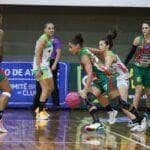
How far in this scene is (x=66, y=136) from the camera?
996 centimetres

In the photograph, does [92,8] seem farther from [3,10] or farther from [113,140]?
[113,140]

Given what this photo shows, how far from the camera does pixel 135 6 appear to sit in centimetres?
1848

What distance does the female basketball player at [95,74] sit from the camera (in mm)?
10297

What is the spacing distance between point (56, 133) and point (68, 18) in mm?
9324

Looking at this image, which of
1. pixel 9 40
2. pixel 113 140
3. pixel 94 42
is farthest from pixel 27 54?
pixel 113 140

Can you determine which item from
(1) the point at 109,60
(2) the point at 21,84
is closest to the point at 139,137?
(1) the point at 109,60

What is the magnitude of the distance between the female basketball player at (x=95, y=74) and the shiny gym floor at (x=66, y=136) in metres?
0.45

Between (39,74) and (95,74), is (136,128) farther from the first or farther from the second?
(39,74)

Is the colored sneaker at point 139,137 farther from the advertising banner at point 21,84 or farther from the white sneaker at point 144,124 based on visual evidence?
the advertising banner at point 21,84

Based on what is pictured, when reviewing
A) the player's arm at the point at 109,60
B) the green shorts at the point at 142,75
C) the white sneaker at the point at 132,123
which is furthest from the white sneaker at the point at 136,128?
the player's arm at the point at 109,60

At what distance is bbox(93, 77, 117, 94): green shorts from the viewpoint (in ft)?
36.3

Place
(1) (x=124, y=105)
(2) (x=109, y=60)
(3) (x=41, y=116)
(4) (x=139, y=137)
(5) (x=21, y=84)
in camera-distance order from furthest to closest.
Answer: (5) (x=21, y=84) < (3) (x=41, y=116) < (2) (x=109, y=60) < (1) (x=124, y=105) < (4) (x=139, y=137)

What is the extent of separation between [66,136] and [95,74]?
5.22 feet

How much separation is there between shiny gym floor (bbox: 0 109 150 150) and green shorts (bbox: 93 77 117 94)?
71 cm
